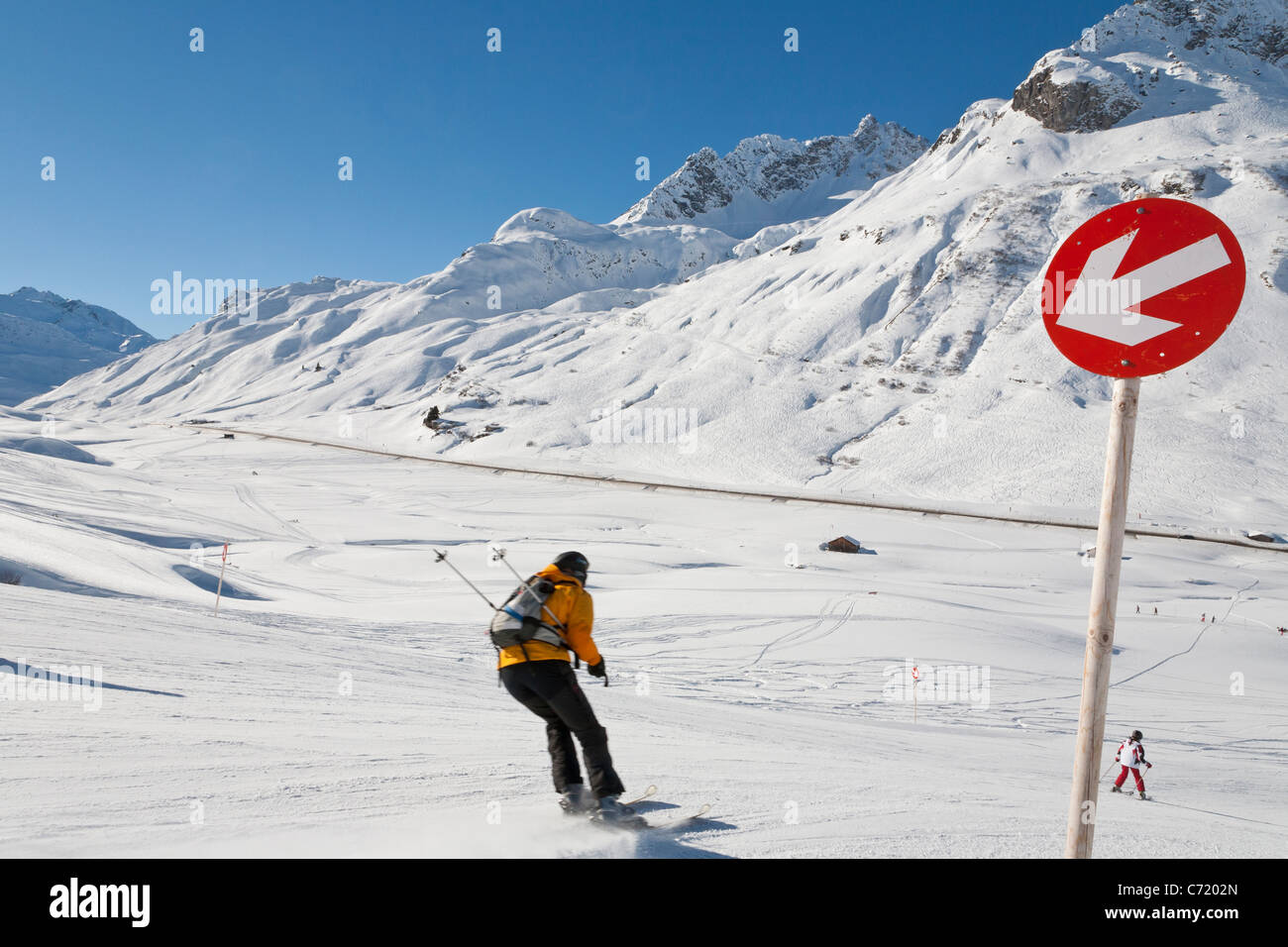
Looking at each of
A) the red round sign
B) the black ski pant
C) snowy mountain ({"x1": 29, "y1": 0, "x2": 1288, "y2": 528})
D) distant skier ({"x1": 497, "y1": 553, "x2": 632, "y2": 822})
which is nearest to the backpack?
distant skier ({"x1": 497, "y1": 553, "x2": 632, "y2": 822})

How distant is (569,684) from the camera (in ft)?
14.0

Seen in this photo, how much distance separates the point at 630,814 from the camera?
13.5 feet

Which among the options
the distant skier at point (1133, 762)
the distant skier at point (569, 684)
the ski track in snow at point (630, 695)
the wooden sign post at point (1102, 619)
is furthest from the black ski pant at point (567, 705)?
the distant skier at point (1133, 762)

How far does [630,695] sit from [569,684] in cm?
685

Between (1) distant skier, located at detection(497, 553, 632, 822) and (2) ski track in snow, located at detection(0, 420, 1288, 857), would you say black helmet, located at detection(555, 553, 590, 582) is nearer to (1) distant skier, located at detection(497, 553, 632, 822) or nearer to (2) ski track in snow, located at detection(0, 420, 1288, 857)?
(1) distant skier, located at detection(497, 553, 632, 822)

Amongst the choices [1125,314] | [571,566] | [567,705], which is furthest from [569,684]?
[1125,314]

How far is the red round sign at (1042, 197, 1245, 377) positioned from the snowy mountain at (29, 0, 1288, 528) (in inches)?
2245

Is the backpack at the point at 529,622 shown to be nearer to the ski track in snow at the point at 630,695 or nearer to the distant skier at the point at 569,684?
the distant skier at the point at 569,684

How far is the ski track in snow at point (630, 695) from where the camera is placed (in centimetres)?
418

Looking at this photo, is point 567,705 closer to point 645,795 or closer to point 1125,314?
point 645,795

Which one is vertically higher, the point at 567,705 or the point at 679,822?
the point at 567,705

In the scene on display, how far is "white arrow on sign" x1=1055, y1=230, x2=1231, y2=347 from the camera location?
248 centimetres
